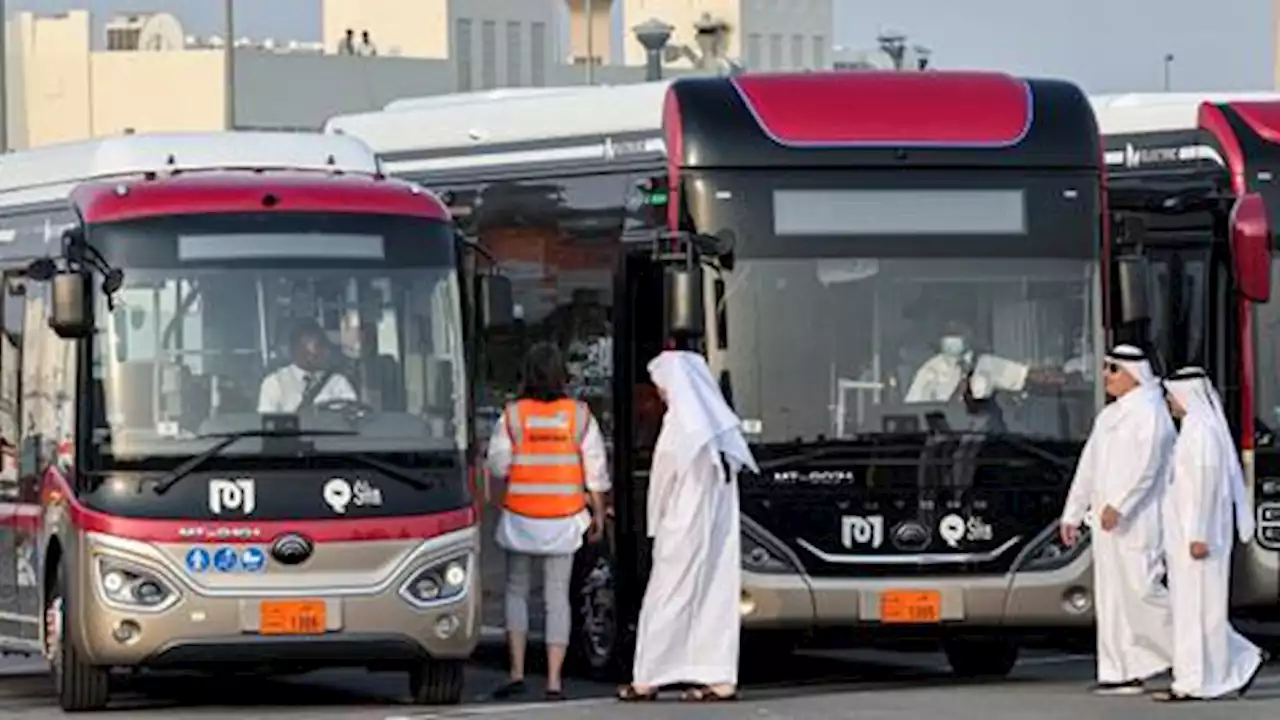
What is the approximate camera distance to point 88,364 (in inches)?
728

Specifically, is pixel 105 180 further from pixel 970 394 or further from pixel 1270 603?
pixel 1270 603

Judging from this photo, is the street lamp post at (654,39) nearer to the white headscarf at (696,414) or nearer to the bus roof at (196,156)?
the bus roof at (196,156)

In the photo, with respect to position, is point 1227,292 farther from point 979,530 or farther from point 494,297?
point 494,297

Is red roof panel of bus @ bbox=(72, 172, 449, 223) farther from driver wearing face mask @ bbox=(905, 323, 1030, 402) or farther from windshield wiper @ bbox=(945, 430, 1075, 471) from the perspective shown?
windshield wiper @ bbox=(945, 430, 1075, 471)

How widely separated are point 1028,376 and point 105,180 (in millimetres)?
4959

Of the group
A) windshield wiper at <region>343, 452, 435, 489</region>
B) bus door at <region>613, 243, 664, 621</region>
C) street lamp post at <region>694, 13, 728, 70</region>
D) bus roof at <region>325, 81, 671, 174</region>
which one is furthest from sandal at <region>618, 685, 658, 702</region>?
street lamp post at <region>694, 13, 728, 70</region>

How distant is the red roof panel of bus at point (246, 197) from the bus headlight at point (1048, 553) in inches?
138

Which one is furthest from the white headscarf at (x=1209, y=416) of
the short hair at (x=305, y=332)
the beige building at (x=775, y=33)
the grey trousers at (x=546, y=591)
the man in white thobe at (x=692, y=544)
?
the beige building at (x=775, y=33)

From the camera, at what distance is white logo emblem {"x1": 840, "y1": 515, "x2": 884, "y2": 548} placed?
19484 millimetres

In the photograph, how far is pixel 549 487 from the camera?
64.4 ft

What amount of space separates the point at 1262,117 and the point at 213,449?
7.17 meters

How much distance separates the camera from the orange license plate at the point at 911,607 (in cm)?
1941

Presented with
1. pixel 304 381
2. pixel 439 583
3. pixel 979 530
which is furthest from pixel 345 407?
pixel 979 530

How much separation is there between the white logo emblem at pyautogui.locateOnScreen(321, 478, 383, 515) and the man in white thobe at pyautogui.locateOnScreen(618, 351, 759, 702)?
1582mm
